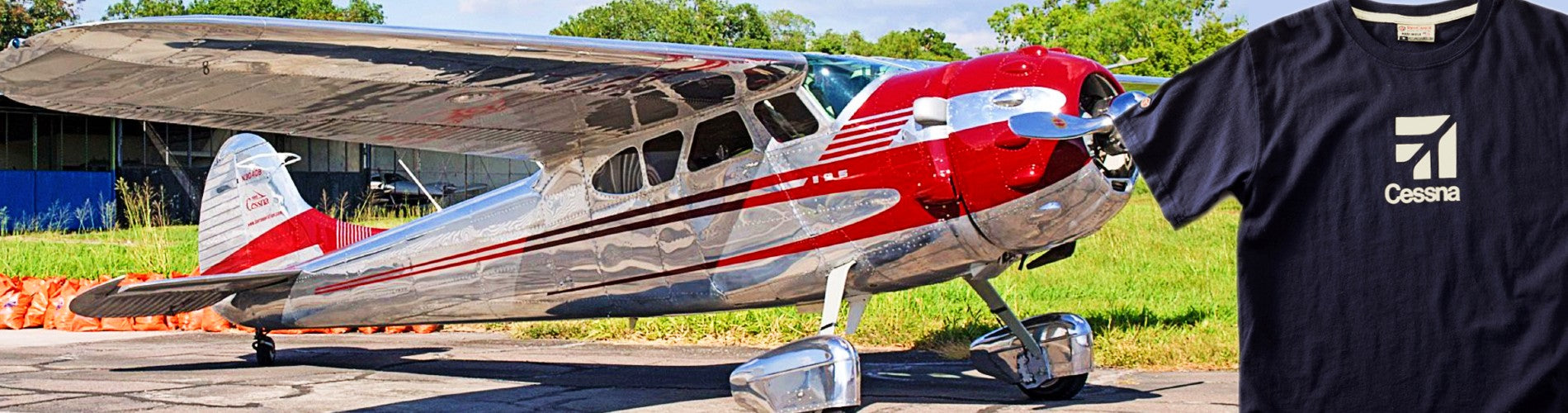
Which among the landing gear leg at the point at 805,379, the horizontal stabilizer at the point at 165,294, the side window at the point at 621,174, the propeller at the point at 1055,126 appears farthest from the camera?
the horizontal stabilizer at the point at 165,294

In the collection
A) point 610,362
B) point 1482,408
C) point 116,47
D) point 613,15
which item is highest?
point 613,15

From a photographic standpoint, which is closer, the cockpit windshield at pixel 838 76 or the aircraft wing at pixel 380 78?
the aircraft wing at pixel 380 78

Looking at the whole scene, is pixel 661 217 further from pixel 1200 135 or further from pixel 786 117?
pixel 1200 135

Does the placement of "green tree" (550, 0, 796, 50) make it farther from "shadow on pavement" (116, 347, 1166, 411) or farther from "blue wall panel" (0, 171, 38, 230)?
"shadow on pavement" (116, 347, 1166, 411)

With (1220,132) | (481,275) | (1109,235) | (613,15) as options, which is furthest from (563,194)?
(613,15)

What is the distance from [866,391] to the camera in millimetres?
8102

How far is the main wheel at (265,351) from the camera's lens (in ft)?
33.0

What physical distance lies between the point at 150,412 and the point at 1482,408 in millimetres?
6614

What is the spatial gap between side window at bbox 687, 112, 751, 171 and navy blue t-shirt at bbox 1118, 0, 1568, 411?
3.97 metres

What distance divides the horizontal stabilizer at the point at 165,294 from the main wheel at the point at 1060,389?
511cm

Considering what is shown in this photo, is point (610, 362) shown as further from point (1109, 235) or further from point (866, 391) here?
point (1109, 235)

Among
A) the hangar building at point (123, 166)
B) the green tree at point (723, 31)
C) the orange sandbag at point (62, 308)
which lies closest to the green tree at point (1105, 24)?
the green tree at point (723, 31)

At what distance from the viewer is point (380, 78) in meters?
6.91

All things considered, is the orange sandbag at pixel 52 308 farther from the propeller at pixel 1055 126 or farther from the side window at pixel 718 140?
the propeller at pixel 1055 126
